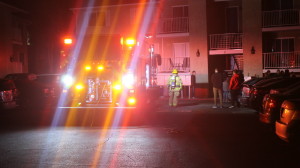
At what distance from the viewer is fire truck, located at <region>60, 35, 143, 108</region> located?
12.9 metres

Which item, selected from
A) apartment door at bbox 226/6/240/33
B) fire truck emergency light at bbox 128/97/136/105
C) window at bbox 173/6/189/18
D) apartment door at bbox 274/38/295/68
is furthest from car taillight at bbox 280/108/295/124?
window at bbox 173/6/189/18

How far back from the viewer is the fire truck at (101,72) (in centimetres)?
1288

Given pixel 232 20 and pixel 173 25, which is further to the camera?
pixel 173 25

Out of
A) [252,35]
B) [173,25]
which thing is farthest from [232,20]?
[173,25]

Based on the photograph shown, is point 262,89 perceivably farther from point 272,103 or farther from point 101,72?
point 101,72

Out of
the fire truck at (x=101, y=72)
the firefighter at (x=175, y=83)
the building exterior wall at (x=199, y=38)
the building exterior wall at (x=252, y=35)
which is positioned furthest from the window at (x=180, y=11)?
the fire truck at (x=101, y=72)

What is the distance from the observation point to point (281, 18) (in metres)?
22.7

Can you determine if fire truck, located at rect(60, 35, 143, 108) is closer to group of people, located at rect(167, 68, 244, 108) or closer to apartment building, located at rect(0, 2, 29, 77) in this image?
group of people, located at rect(167, 68, 244, 108)

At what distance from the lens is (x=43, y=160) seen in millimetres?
6852

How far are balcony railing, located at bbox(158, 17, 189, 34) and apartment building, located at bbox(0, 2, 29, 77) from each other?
44.0 feet

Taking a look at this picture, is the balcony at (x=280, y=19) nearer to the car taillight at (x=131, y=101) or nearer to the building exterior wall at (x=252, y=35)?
the building exterior wall at (x=252, y=35)

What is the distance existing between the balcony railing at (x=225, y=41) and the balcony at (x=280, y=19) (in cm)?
193

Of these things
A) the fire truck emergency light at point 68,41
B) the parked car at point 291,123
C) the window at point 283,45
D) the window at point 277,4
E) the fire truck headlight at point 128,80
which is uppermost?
the window at point 277,4

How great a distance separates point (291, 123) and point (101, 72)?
801 centimetres
